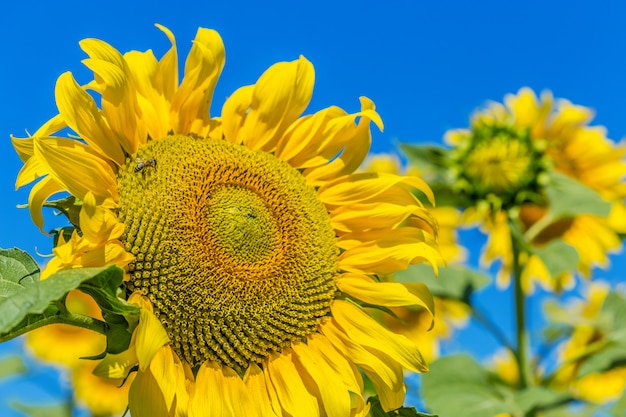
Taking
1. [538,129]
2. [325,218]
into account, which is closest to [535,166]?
[538,129]

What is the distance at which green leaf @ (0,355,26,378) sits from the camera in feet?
12.5

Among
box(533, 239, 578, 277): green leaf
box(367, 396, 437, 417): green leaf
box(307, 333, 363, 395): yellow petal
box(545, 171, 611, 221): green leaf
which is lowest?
box(367, 396, 437, 417): green leaf

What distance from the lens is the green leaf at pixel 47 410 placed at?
12.5 ft

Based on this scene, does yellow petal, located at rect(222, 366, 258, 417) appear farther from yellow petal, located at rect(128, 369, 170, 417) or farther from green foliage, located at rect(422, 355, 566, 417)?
green foliage, located at rect(422, 355, 566, 417)

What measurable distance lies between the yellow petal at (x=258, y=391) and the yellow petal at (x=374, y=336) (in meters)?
0.27

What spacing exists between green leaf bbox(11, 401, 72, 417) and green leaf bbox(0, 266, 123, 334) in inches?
94.1

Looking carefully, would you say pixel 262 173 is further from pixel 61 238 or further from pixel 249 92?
pixel 61 238

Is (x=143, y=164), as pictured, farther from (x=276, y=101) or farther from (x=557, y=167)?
(x=557, y=167)

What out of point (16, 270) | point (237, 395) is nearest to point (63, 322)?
point (16, 270)

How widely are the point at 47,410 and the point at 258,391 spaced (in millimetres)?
2275

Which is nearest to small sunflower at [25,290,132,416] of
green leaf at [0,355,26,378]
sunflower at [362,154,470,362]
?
green leaf at [0,355,26,378]

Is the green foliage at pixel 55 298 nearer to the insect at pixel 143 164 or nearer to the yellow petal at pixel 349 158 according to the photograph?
the insect at pixel 143 164

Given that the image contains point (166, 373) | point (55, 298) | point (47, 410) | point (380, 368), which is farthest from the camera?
point (47, 410)

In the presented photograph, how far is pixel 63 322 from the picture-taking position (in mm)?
1771
